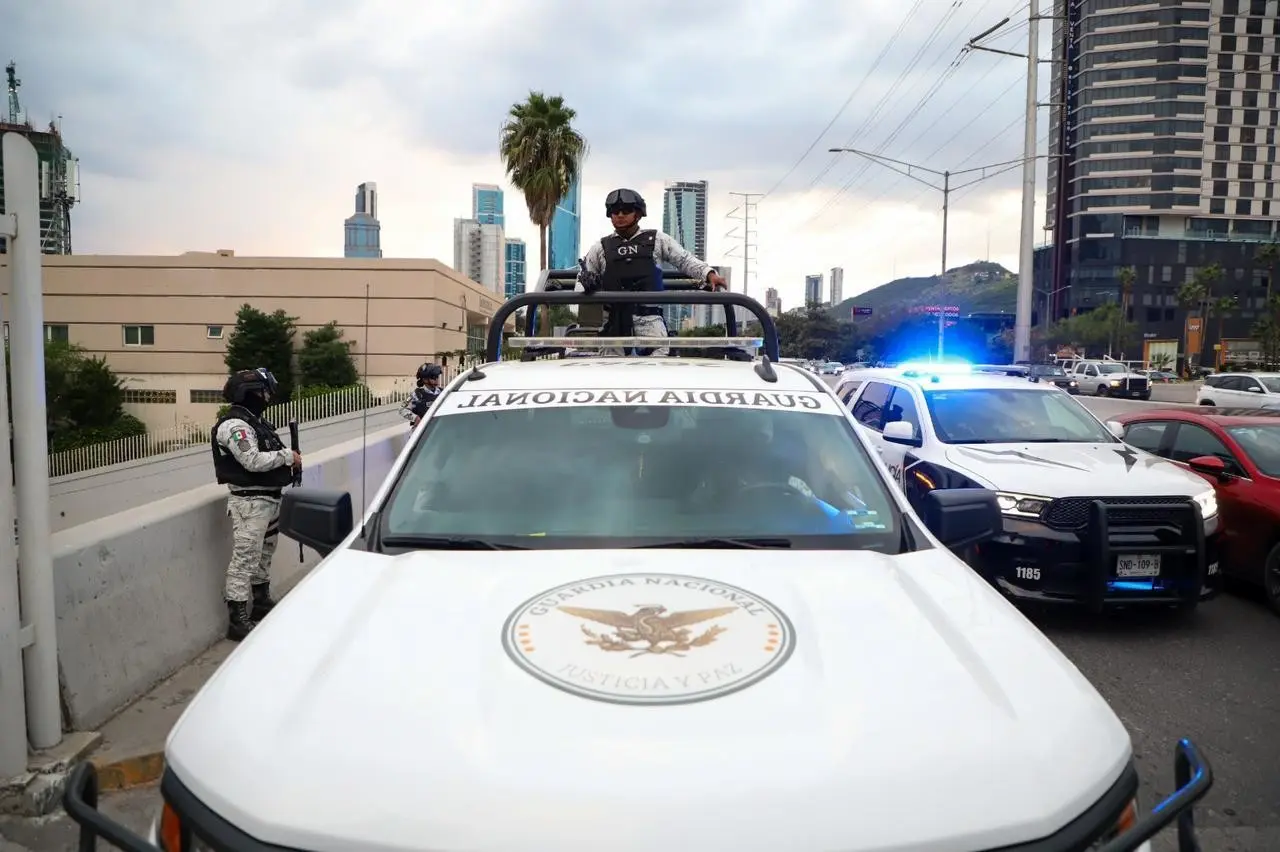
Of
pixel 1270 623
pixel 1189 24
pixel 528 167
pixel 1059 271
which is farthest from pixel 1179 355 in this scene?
pixel 1270 623

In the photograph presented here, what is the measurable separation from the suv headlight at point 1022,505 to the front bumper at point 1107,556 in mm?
57

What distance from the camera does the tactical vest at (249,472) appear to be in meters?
5.79

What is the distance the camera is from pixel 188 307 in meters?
62.3

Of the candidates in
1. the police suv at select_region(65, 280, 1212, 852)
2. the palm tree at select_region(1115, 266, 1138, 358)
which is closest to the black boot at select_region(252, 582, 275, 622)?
the police suv at select_region(65, 280, 1212, 852)

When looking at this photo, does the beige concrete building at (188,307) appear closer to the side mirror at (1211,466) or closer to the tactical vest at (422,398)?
the tactical vest at (422,398)

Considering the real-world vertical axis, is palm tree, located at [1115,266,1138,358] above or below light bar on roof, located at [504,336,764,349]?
above

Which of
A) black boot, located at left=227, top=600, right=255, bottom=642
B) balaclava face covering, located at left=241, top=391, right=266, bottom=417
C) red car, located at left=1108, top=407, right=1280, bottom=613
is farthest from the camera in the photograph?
red car, located at left=1108, top=407, right=1280, bottom=613

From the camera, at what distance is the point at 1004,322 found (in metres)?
127

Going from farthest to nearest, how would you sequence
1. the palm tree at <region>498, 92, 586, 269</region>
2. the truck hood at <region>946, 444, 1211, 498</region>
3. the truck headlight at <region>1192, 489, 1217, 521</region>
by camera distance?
the palm tree at <region>498, 92, 586, 269</region> < the truck headlight at <region>1192, 489, 1217, 521</region> < the truck hood at <region>946, 444, 1211, 498</region>

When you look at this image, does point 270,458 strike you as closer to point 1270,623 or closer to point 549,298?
point 549,298

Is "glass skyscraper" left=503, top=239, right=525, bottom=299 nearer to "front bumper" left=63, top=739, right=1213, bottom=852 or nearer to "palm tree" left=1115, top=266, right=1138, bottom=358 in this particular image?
"palm tree" left=1115, top=266, right=1138, bottom=358

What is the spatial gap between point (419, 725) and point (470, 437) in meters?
1.58

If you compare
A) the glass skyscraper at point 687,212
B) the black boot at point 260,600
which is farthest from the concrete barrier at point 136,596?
the glass skyscraper at point 687,212

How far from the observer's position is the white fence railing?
78.2ft
